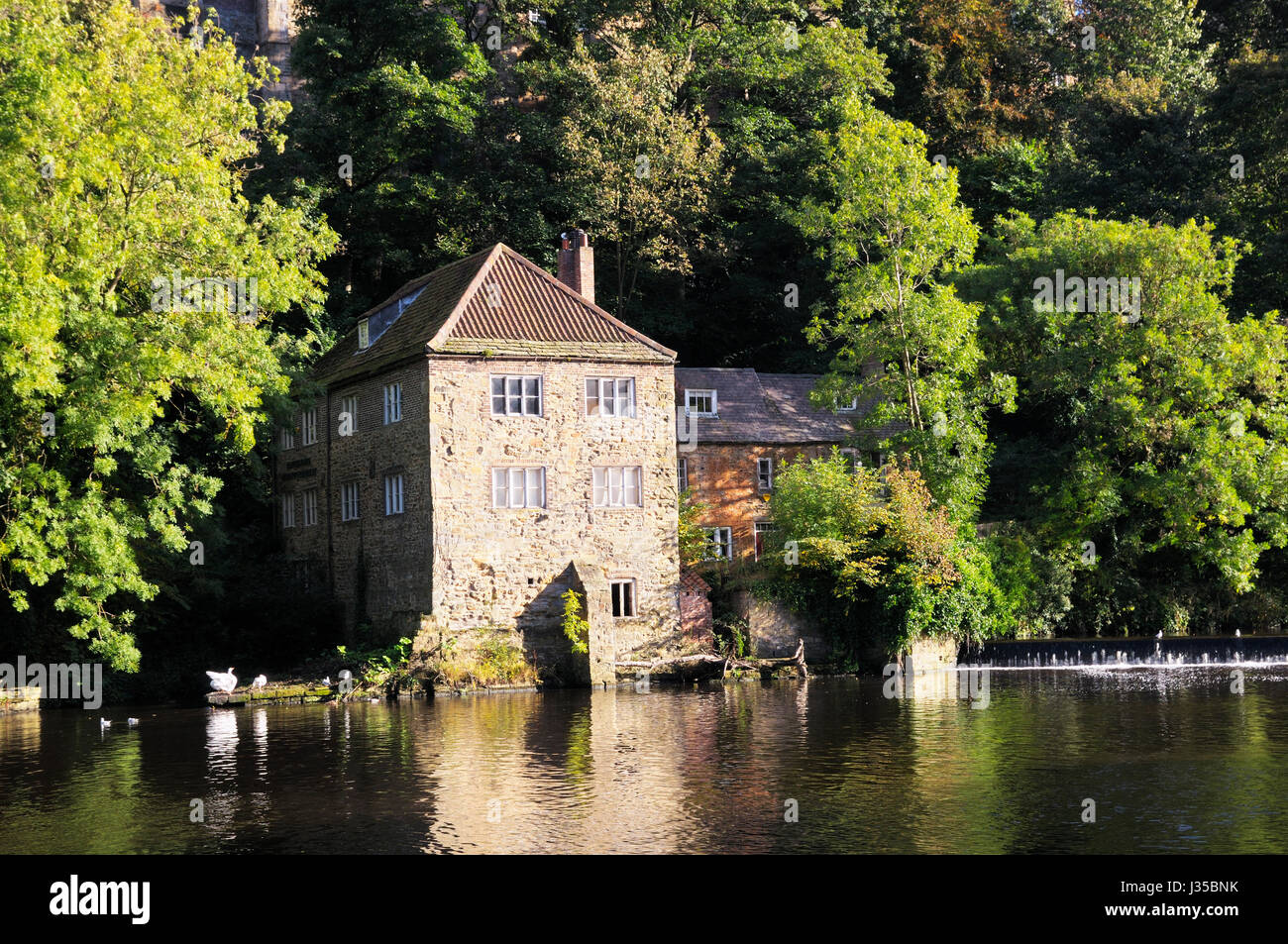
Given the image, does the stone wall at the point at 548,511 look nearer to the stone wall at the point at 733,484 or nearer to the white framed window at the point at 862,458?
the stone wall at the point at 733,484

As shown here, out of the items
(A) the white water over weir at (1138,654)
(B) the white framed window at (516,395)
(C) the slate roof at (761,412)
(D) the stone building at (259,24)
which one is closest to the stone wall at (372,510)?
(B) the white framed window at (516,395)

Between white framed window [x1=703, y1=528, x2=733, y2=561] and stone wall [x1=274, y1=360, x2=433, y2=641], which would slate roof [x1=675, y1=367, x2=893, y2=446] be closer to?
white framed window [x1=703, y1=528, x2=733, y2=561]

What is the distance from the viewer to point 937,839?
18.3 meters

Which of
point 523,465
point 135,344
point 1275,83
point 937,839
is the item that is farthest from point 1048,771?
point 1275,83

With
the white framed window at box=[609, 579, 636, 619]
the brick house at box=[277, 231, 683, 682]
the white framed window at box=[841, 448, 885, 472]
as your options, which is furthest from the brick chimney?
the white framed window at box=[841, 448, 885, 472]

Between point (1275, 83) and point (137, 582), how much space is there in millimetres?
45802

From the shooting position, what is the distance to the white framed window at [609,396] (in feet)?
142

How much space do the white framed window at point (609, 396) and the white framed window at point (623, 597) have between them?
5226 millimetres

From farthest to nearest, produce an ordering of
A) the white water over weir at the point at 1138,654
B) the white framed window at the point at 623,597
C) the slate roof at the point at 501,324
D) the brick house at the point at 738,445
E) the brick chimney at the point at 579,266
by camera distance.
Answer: the brick house at the point at 738,445 < the brick chimney at the point at 579,266 < the white water over weir at the point at 1138,654 < the white framed window at the point at 623,597 < the slate roof at the point at 501,324

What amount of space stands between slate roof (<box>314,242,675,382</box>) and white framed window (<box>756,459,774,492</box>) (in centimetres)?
863

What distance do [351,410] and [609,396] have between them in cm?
881

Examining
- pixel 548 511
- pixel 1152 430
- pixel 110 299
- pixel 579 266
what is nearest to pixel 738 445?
pixel 579 266

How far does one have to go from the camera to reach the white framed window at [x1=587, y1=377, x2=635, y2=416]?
43.3m
